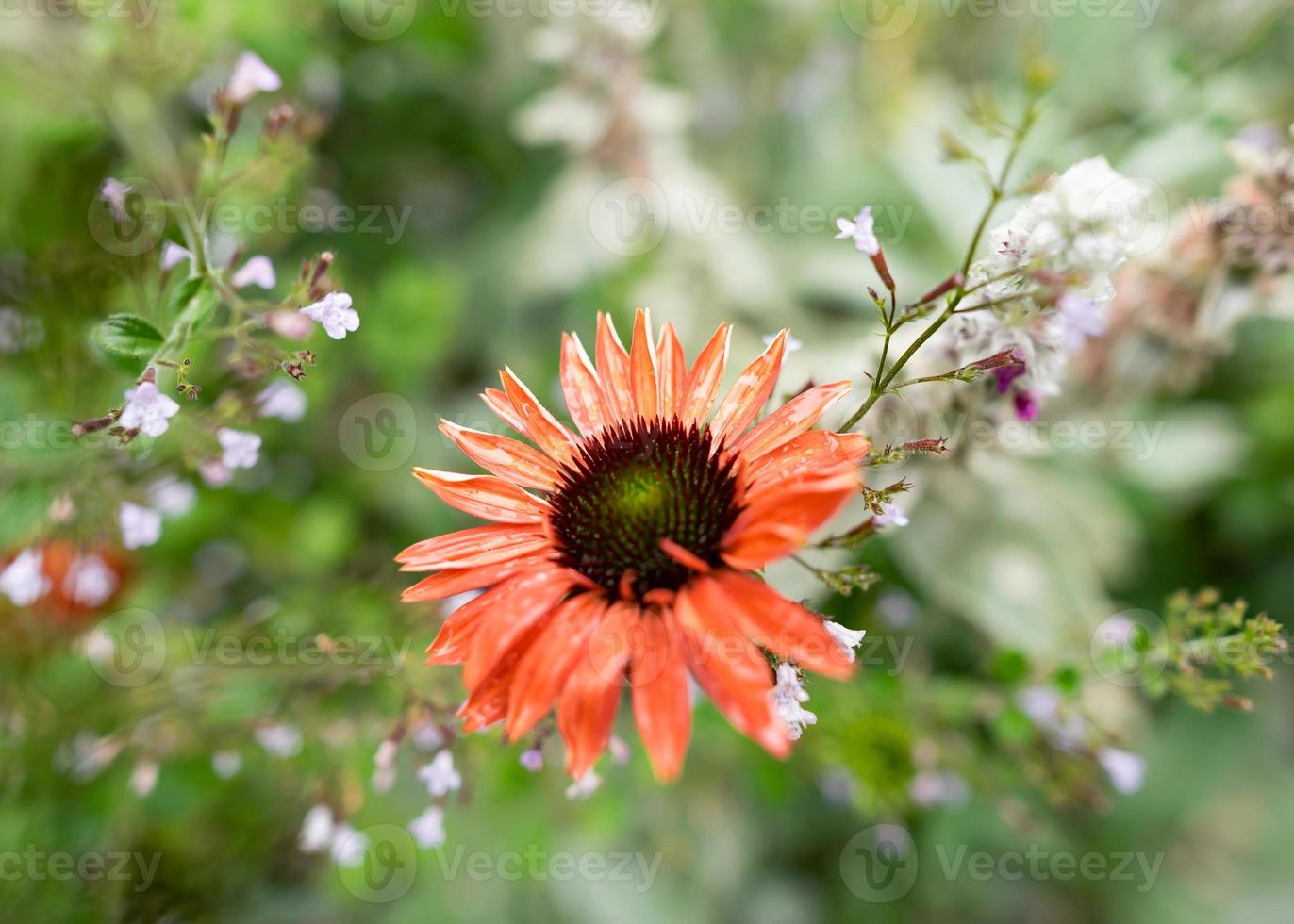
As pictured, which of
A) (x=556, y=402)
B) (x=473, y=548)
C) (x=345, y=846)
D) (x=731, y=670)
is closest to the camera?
(x=731, y=670)

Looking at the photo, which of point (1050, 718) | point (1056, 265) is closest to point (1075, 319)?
point (1056, 265)

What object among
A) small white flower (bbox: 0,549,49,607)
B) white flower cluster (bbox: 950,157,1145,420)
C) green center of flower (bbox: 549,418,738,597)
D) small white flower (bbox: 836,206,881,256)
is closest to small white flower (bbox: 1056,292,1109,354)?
white flower cluster (bbox: 950,157,1145,420)

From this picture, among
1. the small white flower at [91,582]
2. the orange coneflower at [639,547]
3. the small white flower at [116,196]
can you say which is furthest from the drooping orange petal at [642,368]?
the small white flower at [91,582]

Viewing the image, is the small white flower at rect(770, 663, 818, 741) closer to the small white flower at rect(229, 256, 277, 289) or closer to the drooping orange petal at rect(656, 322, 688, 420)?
the drooping orange petal at rect(656, 322, 688, 420)

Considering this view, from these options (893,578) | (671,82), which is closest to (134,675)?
(893,578)

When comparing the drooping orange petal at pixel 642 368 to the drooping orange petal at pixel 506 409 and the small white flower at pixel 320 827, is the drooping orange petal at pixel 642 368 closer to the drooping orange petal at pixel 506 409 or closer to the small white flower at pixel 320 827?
the drooping orange petal at pixel 506 409

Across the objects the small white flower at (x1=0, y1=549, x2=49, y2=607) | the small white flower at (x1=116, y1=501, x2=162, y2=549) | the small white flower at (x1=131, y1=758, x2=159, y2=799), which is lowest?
the small white flower at (x1=131, y1=758, x2=159, y2=799)

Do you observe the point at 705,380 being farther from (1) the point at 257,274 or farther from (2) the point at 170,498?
(2) the point at 170,498
